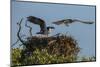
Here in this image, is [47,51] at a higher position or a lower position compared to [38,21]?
lower

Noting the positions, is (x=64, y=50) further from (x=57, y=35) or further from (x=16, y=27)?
(x=16, y=27)

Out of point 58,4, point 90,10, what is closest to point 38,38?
point 58,4

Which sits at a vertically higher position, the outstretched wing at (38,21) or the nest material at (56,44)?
the outstretched wing at (38,21)

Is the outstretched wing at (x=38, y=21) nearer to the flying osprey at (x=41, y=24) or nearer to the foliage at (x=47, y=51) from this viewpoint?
the flying osprey at (x=41, y=24)

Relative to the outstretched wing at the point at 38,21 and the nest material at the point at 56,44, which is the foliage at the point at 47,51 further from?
the outstretched wing at the point at 38,21

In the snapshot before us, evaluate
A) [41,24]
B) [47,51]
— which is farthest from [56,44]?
[41,24]

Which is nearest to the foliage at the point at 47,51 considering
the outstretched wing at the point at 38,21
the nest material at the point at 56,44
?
the nest material at the point at 56,44

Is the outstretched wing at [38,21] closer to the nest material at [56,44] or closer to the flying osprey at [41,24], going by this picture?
the flying osprey at [41,24]

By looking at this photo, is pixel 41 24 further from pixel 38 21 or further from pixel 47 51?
pixel 47 51

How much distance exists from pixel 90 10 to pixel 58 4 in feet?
1.46

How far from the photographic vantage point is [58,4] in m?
2.67

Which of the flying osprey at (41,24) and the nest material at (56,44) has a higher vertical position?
the flying osprey at (41,24)

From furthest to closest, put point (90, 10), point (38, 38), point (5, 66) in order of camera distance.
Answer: point (90, 10)
point (38, 38)
point (5, 66)

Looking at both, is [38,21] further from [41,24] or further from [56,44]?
[56,44]
